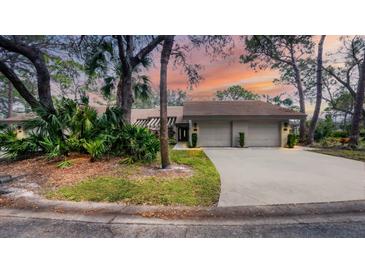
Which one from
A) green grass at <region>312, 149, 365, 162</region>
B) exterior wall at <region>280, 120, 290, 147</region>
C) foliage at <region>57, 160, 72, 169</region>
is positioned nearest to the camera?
foliage at <region>57, 160, 72, 169</region>

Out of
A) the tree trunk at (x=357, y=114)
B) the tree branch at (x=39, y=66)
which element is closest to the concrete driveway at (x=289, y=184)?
the tree trunk at (x=357, y=114)

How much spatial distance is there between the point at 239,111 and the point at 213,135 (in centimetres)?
267

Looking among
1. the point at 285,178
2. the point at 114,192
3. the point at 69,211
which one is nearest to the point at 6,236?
the point at 69,211

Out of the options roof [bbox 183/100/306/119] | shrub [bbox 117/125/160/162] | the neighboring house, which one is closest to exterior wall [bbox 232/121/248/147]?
the neighboring house

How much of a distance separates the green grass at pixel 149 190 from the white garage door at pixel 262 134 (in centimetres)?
993

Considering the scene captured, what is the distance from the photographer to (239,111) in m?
15.1

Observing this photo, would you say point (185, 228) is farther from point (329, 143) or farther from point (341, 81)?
point (341, 81)

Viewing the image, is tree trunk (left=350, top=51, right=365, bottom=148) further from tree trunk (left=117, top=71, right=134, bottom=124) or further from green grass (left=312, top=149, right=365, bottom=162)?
tree trunk (left=117, top=71, right=134, bottom=124)

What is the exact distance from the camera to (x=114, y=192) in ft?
14.5

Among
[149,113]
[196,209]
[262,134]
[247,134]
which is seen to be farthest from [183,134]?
[196,209]

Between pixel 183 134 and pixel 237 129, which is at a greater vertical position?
pixel 237 129

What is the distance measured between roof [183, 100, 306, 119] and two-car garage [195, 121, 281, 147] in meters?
0.69

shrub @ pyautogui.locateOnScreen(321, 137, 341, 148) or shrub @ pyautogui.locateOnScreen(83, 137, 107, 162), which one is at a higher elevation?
shrub @ pyautogui.locateOnScreen(83, 137, 107, 162)

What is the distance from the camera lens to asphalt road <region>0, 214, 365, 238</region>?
9.18 ft
